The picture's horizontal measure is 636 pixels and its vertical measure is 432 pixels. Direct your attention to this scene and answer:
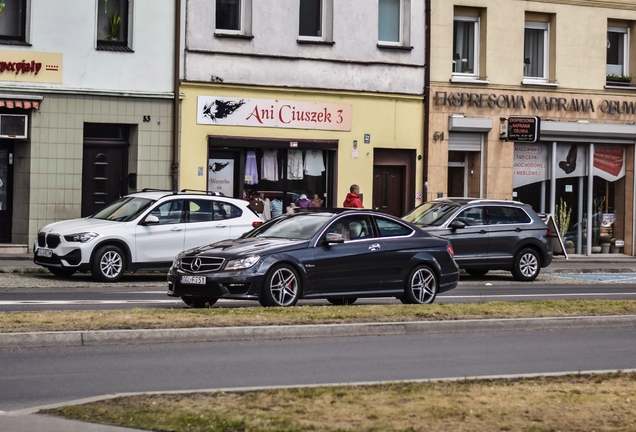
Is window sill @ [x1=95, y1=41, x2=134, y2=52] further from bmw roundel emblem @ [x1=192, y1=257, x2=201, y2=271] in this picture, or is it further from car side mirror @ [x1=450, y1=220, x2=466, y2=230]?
bmw roundel emblem @ [x1=192, y1=257, x2=201, y2=271]

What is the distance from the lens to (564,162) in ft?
113

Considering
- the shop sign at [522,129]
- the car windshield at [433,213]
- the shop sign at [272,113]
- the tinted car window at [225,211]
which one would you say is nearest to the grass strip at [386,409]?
the tinted car window at [225,211]

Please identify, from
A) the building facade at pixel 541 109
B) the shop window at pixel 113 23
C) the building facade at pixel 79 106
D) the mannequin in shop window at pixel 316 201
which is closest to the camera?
the building facade at pixel 79 106

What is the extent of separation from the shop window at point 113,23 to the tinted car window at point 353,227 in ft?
42.3

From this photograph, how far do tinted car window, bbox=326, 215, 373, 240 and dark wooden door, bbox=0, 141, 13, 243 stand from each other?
1308 centimetres

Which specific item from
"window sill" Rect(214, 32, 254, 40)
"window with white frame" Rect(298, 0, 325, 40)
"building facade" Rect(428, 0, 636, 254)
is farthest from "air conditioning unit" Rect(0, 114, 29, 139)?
"building facade" Rect(428, 0, 636, 254)

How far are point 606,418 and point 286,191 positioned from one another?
73.9 ft

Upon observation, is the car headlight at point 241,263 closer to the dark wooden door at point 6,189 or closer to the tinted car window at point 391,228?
the tinted car window at point 391,228

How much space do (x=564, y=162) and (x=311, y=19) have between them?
915cm

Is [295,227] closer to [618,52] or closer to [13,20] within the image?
[13,20]

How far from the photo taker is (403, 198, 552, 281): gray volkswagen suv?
A: 80.8 ft

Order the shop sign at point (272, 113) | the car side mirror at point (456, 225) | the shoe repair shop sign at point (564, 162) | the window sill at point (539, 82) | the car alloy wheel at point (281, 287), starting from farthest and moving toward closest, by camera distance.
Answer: the shoe repair shop sign at point (564, 162), the window sill at point (539, 82), the shop sign at point (272, 113), the car side mirror at point (456, 225), the car alloy wheel at point (281, 287)

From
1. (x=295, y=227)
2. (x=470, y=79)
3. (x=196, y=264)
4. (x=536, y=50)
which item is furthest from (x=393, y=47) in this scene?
(x=196, y=264)

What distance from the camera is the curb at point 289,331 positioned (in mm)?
12123
